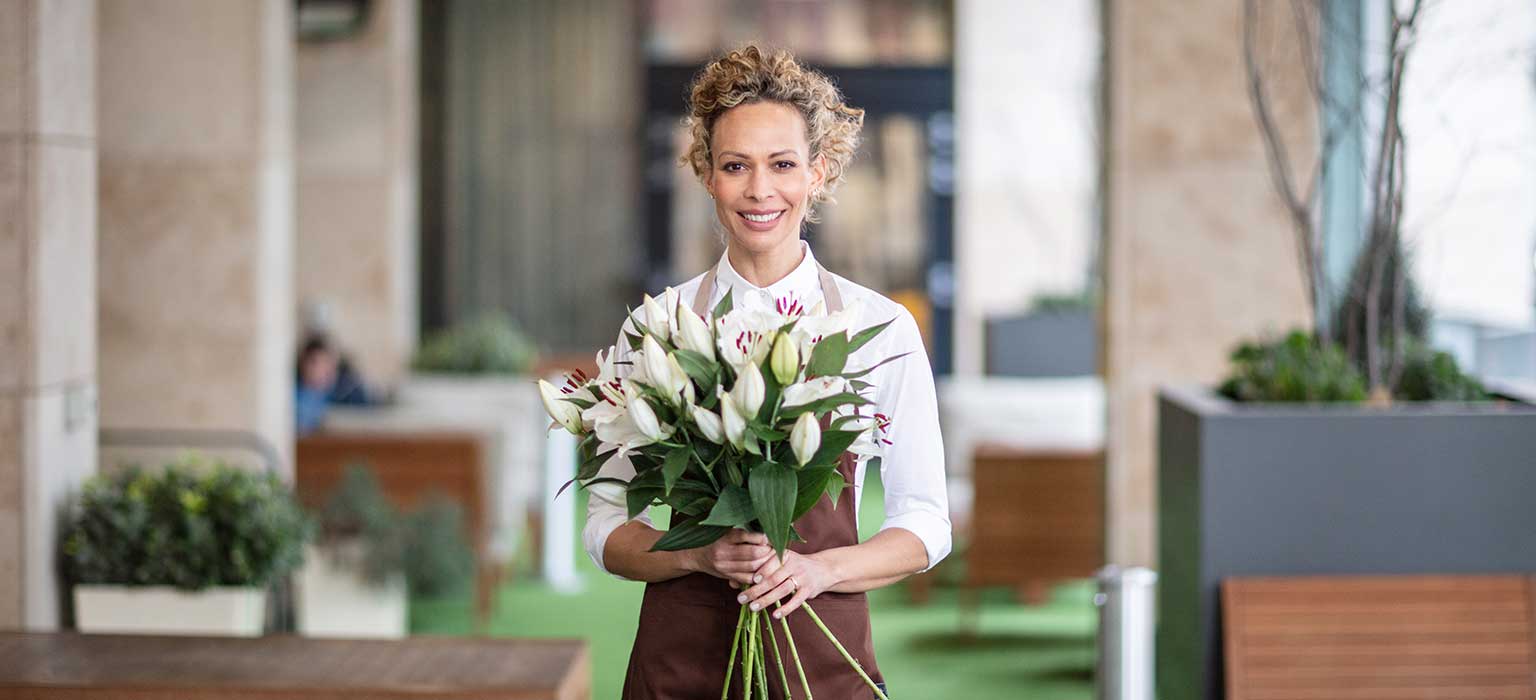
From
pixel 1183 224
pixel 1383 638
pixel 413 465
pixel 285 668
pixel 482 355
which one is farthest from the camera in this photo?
pixel 482 355

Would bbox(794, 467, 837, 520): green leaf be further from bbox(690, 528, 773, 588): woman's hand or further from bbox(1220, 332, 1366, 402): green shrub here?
bbox(1220, 332, 1366, 402): green shrub

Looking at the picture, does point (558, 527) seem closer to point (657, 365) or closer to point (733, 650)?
point (733, 650)

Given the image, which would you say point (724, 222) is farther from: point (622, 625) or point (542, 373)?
point (542, 373)

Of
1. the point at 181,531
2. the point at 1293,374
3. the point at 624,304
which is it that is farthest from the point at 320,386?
the point at 1293,374

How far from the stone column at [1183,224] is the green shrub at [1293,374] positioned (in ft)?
4.16

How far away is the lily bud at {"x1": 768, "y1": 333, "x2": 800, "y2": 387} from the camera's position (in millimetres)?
1837

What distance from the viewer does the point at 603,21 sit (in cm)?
1269

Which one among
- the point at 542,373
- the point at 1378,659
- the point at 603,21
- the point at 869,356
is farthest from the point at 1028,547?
the point at 603,21

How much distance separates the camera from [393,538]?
573 cm

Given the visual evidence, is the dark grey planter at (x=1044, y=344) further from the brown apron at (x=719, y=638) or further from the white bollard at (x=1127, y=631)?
the brown apron at (x=719, y=638)

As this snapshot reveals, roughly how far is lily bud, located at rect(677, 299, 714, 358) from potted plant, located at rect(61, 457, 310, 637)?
109 inches

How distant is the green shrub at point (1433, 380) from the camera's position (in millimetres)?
4469

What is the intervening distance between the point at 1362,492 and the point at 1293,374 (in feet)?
1.24

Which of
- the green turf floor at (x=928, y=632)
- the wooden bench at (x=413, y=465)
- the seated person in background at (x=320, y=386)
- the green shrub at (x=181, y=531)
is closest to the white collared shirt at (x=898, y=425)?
the green shrub at (x=181, y=531)
